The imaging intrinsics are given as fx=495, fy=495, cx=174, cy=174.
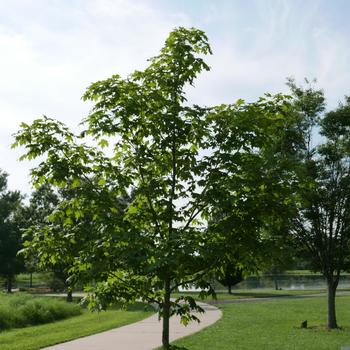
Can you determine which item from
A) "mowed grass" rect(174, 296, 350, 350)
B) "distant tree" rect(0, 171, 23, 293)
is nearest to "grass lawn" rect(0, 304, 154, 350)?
"mowed grass" rect(174, 296, 350, 350)

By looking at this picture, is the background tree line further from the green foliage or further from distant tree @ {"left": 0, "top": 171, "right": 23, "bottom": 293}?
distant tree @ {"left": 0, "top": 171, "right": 23, "bottom": 293}

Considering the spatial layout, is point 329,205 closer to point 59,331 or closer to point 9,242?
point 59,331

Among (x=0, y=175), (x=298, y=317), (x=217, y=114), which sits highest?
(x=0, y=175)

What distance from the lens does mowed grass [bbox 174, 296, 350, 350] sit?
520 inches

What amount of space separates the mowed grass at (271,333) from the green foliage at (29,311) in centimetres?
728

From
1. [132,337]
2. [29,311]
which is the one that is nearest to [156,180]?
[132,337]

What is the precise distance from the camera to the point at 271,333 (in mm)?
15836

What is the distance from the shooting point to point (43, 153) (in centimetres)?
707

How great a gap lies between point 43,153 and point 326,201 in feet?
37.8

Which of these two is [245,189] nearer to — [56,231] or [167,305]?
[167,305]

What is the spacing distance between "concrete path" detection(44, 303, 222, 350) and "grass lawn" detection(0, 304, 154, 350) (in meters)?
0.51

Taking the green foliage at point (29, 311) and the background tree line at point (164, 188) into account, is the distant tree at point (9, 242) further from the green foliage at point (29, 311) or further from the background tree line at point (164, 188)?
the background tree line at point (164, 188)

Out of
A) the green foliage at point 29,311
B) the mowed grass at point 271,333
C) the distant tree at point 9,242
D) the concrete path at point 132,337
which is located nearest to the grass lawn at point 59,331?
the concrete path at point 132,337

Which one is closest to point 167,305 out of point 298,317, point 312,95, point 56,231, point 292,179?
point 56,231
